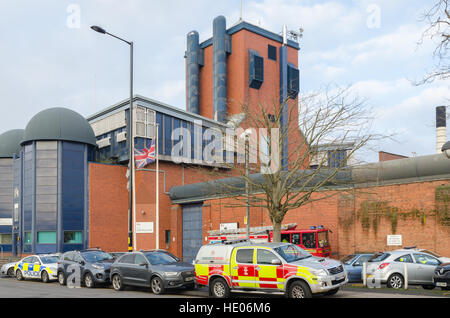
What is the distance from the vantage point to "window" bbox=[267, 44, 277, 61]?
57.9 metres

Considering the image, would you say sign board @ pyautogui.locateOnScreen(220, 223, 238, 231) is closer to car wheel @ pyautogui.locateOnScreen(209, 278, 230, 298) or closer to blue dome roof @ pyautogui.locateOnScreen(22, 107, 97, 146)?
blue dome roof @ pyautogui.locateOnScreen(22, 107, 97, 146)

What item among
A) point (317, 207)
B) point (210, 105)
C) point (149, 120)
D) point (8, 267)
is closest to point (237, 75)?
point (210, 105)

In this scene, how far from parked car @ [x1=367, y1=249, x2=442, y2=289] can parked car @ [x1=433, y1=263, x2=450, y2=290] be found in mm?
1394

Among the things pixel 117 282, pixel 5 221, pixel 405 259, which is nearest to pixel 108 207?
pixel 5 221

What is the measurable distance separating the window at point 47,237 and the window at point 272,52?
110ft

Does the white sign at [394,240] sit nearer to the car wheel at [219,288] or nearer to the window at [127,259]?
the car wheel at [219,288]

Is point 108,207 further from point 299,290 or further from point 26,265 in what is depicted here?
point 299,290

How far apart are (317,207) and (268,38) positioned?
34.5 m

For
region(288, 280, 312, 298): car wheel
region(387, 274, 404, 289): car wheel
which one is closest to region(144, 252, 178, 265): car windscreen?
region(288, 280, 312, 298): car wheel

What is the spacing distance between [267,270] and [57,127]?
29613 millimetres

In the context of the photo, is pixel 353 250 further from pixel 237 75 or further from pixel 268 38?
pixel 268 38

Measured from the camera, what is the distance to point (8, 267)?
2803 cm

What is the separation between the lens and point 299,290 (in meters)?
13.0

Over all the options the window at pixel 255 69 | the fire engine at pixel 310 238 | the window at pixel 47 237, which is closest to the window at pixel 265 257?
the fire engine at pixel 310 238
